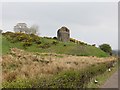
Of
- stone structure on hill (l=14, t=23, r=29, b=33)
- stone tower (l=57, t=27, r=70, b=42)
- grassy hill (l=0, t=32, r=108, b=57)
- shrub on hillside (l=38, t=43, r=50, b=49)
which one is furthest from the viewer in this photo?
stone structure on hill (l=14, t=23, r=29, b=33)

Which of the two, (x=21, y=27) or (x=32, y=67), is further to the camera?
(x=21, y=27)

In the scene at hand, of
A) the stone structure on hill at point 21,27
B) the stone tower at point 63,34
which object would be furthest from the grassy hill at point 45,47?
the stone structure on hill at point 21,27

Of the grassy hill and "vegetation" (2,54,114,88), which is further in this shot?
the grassy hill

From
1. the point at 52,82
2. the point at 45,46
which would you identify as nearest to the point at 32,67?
the point at 52,82

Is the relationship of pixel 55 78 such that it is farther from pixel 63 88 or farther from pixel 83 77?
pixel 83 77

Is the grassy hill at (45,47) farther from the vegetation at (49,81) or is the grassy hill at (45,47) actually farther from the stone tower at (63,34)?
the vegetation at (49,81)

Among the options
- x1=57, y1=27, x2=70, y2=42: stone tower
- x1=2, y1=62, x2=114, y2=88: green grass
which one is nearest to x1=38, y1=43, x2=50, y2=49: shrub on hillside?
x1=57, y1=27, x2=70, y2=42: stone tower

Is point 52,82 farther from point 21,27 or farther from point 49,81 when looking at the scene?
point 21,27

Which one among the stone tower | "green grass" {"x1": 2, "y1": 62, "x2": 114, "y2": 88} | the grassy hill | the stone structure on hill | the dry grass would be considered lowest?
"green grass" {"x1": 2, "y1": 62, "x2": 114, "y2": 88}

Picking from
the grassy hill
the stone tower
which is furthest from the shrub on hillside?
the stone tower

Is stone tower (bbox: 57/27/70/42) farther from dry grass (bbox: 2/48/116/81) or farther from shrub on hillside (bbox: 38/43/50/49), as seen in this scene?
dry grass (bbox: 2/48/116/81)

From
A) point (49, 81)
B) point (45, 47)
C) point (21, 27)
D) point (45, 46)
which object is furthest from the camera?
point (21, 27)

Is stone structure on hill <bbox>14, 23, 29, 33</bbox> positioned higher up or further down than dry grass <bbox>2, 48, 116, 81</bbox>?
higher up

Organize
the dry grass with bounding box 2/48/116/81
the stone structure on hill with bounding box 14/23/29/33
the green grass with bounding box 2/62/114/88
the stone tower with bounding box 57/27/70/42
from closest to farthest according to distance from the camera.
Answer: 1. the green grass with bounding box 2/62/114/88
2. the dry grass with bounding box 2/48/116/81
3. the stone tower with bounding box 57/27/70/42
4. the stone structure on hill with bounding box 14/23/29/33
